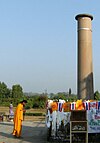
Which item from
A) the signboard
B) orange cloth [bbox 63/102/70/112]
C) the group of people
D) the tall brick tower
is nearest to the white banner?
the signboard

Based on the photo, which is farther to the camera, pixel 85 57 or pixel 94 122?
pixel 85 57

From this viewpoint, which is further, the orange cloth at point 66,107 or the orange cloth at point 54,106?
the orange cloth at point 54,106

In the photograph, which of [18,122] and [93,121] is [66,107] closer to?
[93,121]

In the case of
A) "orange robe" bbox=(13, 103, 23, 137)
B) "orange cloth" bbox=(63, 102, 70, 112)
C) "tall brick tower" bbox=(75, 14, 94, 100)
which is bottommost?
"orange robe" bbox=(13, 103, 23, 137)

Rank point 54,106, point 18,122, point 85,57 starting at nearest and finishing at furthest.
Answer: point 54,106, point 18,122, point 85,57

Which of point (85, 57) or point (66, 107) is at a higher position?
point (85, 57)

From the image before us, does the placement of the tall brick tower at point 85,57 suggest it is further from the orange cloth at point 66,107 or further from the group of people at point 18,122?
the orange cloth at point 66,107

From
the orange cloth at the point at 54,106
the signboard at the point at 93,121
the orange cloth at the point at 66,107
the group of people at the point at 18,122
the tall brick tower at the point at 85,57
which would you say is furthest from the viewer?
the tall brick tower at the point at 85,57

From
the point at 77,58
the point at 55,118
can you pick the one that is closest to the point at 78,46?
the point at 77,58

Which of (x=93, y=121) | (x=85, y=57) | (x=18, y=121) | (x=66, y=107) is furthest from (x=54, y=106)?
(x=85, y=57)

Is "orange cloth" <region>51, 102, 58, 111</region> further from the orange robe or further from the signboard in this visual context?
the orange robe

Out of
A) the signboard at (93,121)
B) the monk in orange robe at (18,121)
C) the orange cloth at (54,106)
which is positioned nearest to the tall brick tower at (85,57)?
the monk in orange robe at (18,121)

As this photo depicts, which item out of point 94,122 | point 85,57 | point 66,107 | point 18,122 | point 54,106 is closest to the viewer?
point 94,122

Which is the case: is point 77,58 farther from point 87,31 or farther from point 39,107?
point 39,107
